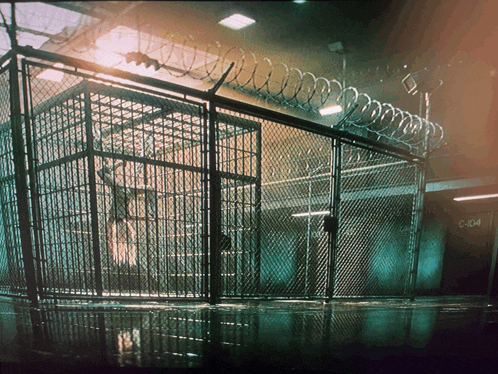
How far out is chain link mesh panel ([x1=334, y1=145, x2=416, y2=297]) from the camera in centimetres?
406

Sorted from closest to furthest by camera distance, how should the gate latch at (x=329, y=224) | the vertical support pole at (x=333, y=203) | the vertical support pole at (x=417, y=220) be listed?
1. the gate latch at (x=329, y=224)
2. the vertical support pole at (x=333, y=203)
3. the vertical support pole at (x=417, y=220)

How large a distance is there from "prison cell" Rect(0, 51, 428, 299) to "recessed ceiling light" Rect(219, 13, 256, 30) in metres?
1.91

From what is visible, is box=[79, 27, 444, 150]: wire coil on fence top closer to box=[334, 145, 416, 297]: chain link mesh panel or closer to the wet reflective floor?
box=[334, 145, 416, 297]: chain link mesh panel

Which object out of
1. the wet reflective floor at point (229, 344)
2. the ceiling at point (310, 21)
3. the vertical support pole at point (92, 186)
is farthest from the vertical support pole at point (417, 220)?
the vertical support pole at point (92, 186)

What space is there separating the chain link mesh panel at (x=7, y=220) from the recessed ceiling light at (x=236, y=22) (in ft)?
7.90

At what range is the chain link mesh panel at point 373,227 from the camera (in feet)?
13.3

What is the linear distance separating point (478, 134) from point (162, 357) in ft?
21.8

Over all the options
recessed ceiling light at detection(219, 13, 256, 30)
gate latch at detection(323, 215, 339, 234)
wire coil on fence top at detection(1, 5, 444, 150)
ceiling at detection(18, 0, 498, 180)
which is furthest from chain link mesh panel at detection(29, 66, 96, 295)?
recessed ceiling light at detection(219, 13, 256, 30)

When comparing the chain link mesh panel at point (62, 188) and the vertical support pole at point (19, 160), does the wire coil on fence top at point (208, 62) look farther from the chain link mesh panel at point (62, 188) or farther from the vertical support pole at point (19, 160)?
the vertical support pole at point (19, 160)

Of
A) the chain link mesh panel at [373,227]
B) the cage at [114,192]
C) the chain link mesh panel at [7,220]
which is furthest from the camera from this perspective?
the chain link mesh panel at [373,227]

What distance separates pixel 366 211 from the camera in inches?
169

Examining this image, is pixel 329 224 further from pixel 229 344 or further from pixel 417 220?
pixel 229 344

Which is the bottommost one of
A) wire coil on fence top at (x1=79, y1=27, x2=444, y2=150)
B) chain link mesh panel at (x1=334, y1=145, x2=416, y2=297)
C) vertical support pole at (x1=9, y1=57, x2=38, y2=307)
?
chain link mesh panel at (x1=334, y1=145, x2=416, y2=297)

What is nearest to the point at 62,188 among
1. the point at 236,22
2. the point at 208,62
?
the point at 208,62
